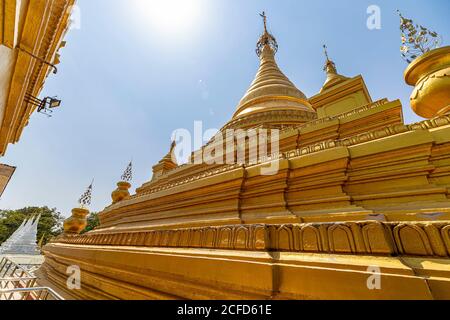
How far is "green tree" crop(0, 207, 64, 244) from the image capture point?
1398 inches

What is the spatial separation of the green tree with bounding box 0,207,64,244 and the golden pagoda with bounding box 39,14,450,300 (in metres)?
42.0

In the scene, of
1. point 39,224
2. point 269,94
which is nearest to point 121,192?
point 269,94

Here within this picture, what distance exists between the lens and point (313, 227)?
1644mm

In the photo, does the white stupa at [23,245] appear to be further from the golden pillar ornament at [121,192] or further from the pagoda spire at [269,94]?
the pagoda spire at [269,94]

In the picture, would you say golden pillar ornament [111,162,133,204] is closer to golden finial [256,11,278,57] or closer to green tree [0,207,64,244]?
golden finial [256,11,278,57]

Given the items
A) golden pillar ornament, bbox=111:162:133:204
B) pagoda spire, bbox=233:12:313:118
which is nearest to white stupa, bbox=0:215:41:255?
golden pillar ornament, bbox=111:162:133:204

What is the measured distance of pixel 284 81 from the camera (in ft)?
36.2

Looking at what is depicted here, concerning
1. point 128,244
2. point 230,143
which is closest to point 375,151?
point 128,244

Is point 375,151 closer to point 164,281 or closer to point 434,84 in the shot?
point 434,84

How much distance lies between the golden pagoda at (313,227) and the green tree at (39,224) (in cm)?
4200

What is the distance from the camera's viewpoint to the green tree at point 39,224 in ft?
117

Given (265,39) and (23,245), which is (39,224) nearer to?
(23,245)

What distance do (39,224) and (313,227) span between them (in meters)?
48.6

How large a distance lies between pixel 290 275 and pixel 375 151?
186cm
